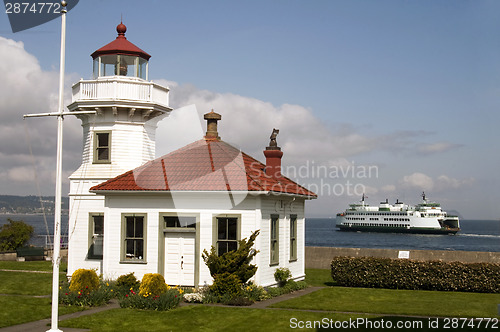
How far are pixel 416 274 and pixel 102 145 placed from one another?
1344 centimetres

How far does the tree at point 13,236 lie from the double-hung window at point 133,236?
66.9 feet

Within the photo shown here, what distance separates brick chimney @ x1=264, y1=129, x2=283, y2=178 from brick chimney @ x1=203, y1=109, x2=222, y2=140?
2118 mm

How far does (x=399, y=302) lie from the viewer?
18.4 metres

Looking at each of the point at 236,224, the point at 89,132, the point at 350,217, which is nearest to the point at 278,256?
the point at 236,224

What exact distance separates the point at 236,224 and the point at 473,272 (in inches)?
373

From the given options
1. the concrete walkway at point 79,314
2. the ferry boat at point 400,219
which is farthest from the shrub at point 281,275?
the ferry boat at point 400,219

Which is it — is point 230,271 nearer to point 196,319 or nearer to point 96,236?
point 196,319

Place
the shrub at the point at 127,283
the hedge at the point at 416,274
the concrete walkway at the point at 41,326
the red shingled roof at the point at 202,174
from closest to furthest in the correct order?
1. the concrete walkway at the point at 41,326
2. the shrub at the point at 127,283
3. the red shingled roof at the point at 202,174
4. the hedge at the point at 416,274

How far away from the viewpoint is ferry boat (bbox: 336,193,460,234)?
147 meters

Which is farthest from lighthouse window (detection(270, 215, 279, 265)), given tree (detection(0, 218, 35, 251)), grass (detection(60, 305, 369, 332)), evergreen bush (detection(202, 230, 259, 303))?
tree (detection(0, 218, 35, 251))

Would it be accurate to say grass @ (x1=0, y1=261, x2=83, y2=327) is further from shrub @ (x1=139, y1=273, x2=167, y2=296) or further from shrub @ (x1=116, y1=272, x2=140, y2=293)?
shrub @ (x1=116, y1=272, x2=140, y2=293)

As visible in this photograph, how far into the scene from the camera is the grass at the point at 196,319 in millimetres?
14078

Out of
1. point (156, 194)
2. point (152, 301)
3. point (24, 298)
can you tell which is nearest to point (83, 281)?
point (152, 301)

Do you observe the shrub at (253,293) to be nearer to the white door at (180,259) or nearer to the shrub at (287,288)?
the shrub at (287,288)
